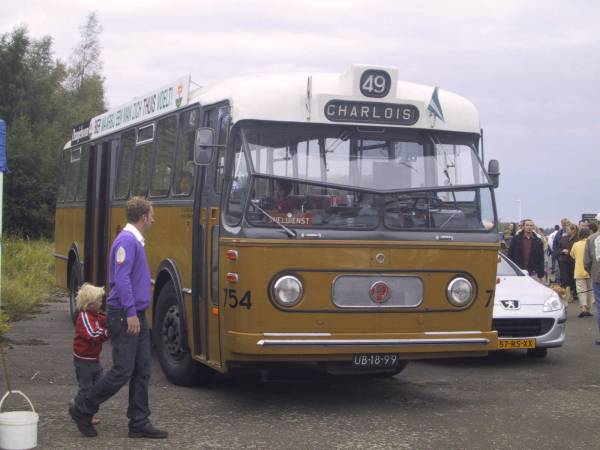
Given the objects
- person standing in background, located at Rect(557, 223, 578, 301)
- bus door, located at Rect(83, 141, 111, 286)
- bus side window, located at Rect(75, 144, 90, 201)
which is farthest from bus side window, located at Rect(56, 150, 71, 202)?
person standing in background, located at Rect(557, 223, 578, 301)

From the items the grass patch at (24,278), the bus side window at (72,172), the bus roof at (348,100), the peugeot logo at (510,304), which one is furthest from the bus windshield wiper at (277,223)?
the bus side window at (72,172)

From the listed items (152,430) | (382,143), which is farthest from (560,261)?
(152,430)

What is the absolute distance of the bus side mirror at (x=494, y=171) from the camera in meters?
9.46

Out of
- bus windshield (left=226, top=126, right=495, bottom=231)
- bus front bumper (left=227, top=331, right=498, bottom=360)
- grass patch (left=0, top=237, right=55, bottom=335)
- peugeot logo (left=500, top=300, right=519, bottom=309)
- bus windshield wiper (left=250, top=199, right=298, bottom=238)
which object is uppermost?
bus windshield (left=226, top=126, right=495, bottom=231)

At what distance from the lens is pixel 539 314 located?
1210cm

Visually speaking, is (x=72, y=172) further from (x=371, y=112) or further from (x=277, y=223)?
(x=277, y=223)

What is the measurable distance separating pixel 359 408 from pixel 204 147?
276 centimetres

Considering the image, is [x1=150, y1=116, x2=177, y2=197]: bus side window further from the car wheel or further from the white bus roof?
the car wheel

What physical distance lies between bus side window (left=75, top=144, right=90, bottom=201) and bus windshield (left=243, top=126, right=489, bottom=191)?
710cm

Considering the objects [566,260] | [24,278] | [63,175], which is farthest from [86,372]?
[566,260]

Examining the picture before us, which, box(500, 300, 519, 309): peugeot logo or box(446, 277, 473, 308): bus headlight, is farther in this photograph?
box(500, 300, 519, 309): peugeot logo

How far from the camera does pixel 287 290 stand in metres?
8.47

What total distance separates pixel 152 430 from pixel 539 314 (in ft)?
19.3

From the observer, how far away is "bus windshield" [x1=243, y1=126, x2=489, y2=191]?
8.73 meters
